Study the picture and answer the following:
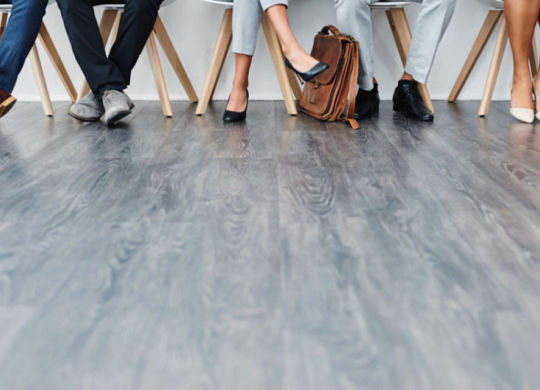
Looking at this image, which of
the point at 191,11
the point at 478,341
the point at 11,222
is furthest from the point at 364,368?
the point at 191,11

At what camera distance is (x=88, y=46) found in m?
A: 1.63

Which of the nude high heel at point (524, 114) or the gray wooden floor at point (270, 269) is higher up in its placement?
the gray wooden floor at point (270, 269)

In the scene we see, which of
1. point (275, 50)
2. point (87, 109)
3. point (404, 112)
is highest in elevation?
point (275, 50)

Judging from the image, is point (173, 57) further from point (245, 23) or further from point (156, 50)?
point (245, 23)

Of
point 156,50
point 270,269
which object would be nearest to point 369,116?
point 156,50

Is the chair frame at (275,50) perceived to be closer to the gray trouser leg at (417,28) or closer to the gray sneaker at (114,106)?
the gray trouser leg at (417,28)

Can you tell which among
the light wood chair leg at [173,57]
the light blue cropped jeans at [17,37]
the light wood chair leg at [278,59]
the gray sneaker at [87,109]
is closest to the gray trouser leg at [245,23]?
the light wood chair leg at [278,59]

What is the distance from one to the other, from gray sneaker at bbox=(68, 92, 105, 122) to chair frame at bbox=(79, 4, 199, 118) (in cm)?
13

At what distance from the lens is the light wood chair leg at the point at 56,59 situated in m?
1.86

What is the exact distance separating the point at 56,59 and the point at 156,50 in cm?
41

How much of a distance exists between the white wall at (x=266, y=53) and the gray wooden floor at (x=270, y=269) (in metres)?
0.97

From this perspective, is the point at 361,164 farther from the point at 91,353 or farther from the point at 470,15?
the point at 470,15

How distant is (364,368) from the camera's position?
1.64ft

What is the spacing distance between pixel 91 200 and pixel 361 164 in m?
0.54
